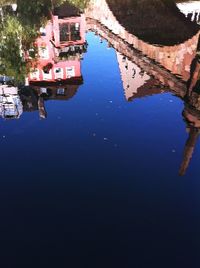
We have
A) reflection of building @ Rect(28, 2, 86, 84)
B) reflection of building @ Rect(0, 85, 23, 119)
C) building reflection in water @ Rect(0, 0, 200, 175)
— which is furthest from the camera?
reflection of building @ Rect(28, 2, 86, 84)

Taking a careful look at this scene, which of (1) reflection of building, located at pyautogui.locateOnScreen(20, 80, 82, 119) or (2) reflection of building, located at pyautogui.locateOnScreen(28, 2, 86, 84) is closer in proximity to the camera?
(1) reflection of building, located at pyautogui.locateOnScreen(20, 80, 82, 119)

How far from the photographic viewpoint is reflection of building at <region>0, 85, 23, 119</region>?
16281 mm

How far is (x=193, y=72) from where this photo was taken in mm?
15219

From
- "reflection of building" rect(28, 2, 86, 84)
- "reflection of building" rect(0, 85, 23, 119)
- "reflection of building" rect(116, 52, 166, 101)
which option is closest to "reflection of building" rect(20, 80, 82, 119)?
"reflection of building" rect(0, 85, 23, 119)

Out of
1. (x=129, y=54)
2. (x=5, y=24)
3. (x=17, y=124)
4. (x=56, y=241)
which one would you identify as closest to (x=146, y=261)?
(x=56, y=241)

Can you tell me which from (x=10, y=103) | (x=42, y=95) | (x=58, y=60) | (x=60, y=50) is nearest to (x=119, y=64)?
(x=42, y=95)

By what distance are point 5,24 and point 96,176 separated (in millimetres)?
14526

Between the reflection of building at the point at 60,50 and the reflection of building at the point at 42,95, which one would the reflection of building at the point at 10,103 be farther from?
the reflection of building at the point at 60,50

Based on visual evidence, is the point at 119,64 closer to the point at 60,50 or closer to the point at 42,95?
the point at 42,95

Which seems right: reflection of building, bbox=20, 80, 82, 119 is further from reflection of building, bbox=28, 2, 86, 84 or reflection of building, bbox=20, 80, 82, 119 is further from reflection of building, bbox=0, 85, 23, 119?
reflection of building, bbox=28, 2, 86, 84

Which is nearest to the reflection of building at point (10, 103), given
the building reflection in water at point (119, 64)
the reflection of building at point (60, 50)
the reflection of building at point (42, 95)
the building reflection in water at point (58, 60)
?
the building reflection in water at point (119, 64)

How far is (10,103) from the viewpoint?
17.6 m

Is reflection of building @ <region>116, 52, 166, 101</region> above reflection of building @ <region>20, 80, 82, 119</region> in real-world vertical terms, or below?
above

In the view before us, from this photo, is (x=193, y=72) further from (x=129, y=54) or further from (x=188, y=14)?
(x=188, y=14)
